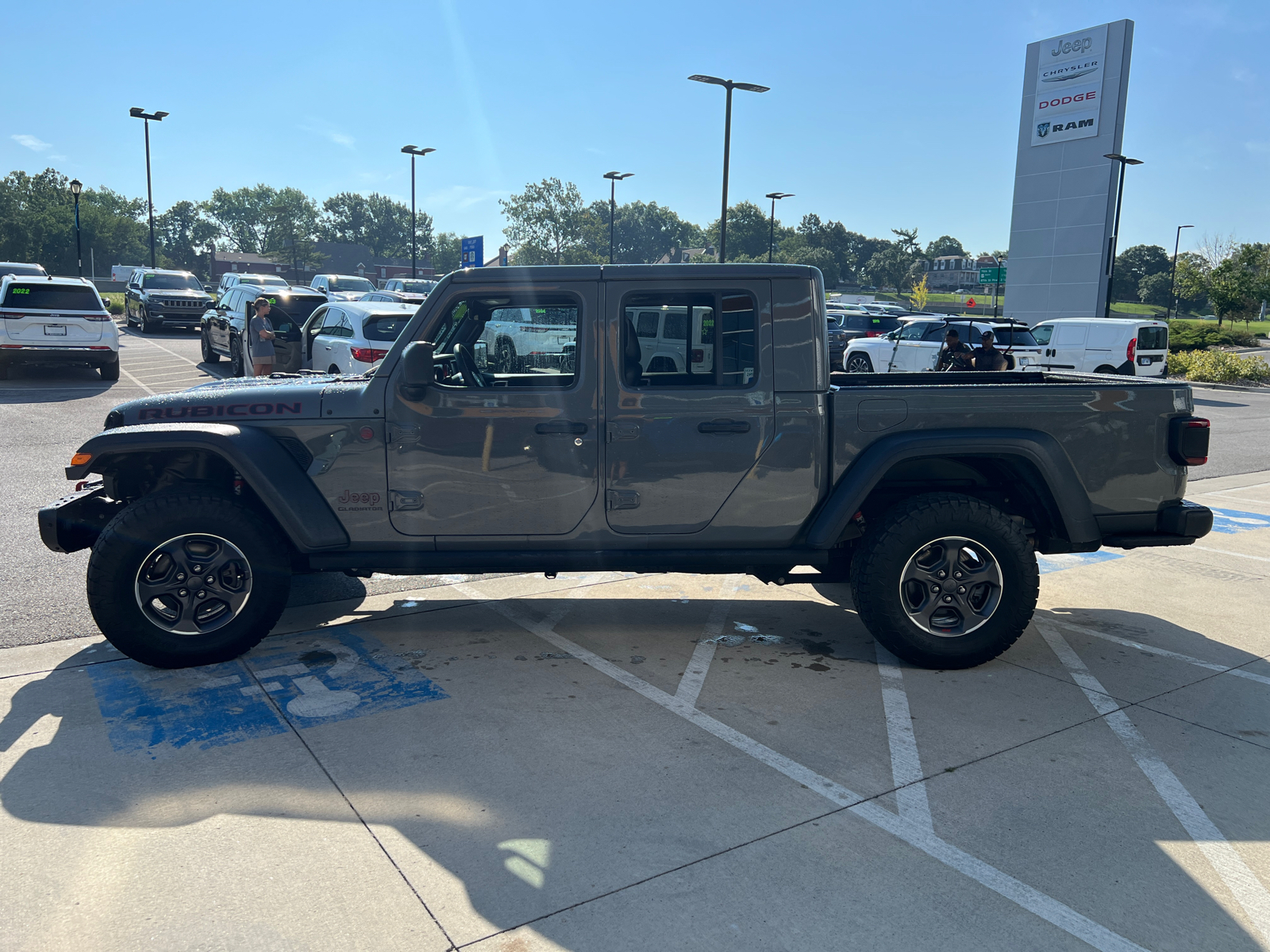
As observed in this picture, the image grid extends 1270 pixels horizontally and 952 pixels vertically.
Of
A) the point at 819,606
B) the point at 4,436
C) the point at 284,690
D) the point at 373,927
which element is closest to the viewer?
the point at 373,927

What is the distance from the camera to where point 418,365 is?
4312 mm

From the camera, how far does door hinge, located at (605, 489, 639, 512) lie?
178 inches

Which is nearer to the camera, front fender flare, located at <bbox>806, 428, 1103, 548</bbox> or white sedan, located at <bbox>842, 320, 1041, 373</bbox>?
front fender flare, located at <bbox>806, 428, 1103, 548</bbox>

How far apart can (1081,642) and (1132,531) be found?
0.80 metres

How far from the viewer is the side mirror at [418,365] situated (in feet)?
14.1

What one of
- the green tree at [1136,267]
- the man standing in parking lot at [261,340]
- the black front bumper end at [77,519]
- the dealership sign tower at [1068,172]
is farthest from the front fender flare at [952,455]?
the green tree at [1136,267]

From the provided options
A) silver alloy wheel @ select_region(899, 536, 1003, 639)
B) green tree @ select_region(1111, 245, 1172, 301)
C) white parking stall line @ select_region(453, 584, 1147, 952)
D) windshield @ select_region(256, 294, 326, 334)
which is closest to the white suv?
windshield @ select_region(256, 294, 326, 334)

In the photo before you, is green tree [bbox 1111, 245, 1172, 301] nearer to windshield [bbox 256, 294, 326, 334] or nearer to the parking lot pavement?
windshield [bbox 256, 294, 326, 334]

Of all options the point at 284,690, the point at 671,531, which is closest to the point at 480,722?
the point at 284,690

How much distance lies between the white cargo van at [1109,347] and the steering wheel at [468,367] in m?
19.5

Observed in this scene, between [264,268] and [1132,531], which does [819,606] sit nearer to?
[1132,531]

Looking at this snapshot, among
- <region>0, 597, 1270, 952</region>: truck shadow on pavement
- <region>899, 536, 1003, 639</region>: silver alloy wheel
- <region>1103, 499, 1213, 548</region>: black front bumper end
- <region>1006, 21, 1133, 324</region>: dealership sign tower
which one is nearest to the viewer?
<region>0, 597, 1270, 952</region>: truck shadow on pavement

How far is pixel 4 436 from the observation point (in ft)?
35.8

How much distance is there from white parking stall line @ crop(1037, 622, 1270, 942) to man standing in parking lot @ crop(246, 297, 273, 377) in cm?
1100
